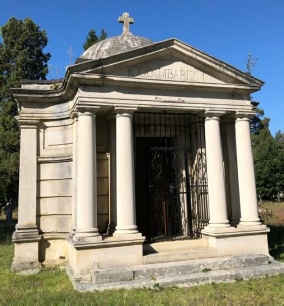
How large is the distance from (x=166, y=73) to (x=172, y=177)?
302cm

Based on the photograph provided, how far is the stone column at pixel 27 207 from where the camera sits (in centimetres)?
736

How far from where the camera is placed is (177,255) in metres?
6.80

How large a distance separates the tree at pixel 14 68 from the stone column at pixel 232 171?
12.6 metres

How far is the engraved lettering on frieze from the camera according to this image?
720cm

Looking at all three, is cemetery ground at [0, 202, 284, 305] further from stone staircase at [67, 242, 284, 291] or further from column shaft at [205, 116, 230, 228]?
column shaft at [205, 116, 230, 228]

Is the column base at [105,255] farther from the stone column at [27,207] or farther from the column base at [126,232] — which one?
the stone column at [27,207]

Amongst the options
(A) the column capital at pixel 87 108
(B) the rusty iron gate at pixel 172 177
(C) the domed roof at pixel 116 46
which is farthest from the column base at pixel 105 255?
(C) the domed roof at pixel 116 46

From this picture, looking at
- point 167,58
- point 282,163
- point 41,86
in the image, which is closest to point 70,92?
point 41,86

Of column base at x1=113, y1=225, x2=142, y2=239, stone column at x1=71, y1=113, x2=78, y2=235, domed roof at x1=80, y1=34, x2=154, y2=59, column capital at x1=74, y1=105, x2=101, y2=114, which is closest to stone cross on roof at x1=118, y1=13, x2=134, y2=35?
domed roof at x1=80, y1=34, x2=154, y2=59

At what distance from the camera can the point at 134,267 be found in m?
6.31

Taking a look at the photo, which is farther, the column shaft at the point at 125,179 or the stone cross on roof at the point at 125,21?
the stone cross on roof at the point at 125,21

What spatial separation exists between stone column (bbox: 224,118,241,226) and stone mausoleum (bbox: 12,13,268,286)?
0.09 feet

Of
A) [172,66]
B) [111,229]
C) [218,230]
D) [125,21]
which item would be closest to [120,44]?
[125,21]

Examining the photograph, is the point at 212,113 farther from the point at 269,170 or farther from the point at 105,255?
the point at 269,170
